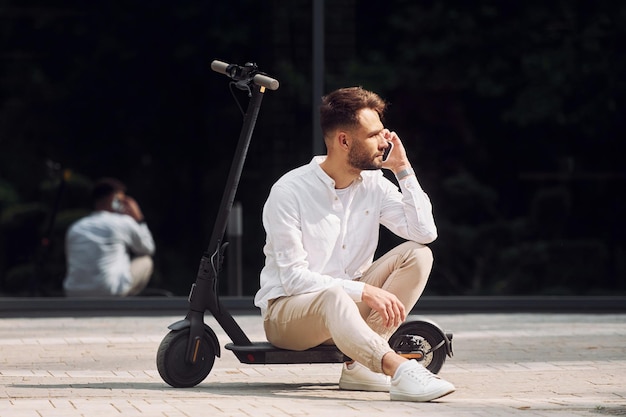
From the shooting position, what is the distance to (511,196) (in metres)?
12.9

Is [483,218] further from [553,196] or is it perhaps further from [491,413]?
[491,413]

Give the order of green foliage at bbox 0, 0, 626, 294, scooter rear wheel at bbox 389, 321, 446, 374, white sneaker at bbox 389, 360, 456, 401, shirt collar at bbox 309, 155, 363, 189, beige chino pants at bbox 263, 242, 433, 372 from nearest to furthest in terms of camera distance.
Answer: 1. white sneaker at bbox 389, 360, 456, 401
2. beige chino pants at bbox 263, 242, 433, 372
3. shirt collar at bbox 309, 155, 363, 189
4. scooter rear wheel at bbox 389, 321, 446, 374
5. green foliage at bbox 0, 0, 626, 294

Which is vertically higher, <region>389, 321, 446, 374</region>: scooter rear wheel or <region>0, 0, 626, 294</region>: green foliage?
<region>0, 0, 626, 294</region>: green foliage

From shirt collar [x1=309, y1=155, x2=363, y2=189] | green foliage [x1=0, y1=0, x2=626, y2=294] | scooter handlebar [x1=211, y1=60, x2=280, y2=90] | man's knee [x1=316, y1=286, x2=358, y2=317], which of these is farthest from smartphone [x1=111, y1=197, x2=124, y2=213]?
man's knee [x1=316, y1=286, x2=358, y2=317]

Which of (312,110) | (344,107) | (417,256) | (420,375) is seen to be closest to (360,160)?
(344,107)

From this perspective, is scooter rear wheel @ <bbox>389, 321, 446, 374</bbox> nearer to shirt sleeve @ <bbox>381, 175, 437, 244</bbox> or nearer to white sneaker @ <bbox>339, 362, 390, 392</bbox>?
white sneaker @ <bbox>339, 362, 390, 392</bbox>

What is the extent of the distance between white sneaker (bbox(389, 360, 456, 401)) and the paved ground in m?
0.04

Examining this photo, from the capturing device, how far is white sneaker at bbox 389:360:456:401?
625 centimetres

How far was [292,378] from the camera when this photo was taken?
297 inches

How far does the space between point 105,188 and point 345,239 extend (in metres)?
5.97

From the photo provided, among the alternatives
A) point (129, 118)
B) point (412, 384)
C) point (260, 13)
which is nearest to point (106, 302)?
point (129, 118)

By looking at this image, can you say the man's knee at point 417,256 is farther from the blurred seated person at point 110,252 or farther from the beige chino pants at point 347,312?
the blurred seated person at point 110,252

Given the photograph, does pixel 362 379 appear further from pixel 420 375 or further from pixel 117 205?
pixel 117 205

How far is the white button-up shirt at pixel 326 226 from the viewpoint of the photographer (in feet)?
22.3
